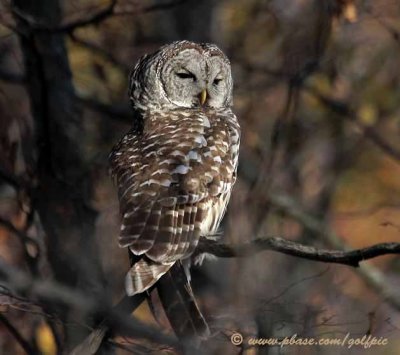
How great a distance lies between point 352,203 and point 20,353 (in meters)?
3.36

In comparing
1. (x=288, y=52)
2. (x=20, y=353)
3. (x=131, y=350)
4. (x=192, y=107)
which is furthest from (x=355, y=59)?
(x=131, y=350)

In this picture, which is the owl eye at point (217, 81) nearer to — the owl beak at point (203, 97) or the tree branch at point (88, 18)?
the owl beak at point (203, 97)

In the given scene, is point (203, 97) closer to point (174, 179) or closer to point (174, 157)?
point (174, 157)

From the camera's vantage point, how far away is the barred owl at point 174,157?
471cm

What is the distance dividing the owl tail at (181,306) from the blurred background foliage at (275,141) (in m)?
0.09

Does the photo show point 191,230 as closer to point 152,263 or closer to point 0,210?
point 152,263

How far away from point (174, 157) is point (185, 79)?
100 centimetres

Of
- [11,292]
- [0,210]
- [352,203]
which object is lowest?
[352,203]

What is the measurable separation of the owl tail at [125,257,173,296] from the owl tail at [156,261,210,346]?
0.16 meters

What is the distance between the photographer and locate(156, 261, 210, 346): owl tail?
4457 millimetres

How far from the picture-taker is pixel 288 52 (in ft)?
21.8

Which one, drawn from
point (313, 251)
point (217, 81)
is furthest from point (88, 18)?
point (313, 251)

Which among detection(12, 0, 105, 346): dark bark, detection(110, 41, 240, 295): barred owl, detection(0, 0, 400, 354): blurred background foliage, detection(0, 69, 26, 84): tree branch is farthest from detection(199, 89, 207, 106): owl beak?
detection(0, 69, 26, 84): tree branch

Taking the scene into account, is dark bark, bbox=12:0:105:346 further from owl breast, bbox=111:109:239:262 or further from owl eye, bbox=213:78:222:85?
owl eye, bbox=213:78:222:85
